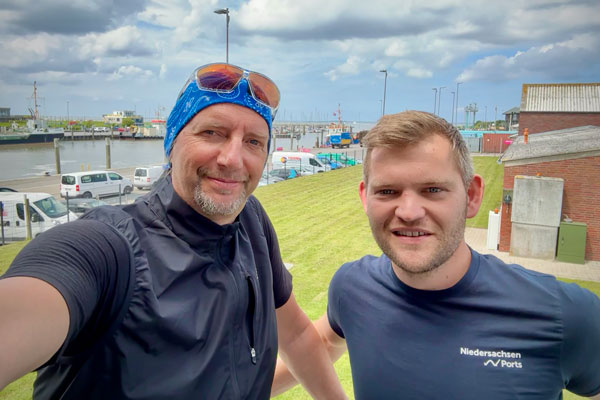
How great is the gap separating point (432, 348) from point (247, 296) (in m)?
0.81

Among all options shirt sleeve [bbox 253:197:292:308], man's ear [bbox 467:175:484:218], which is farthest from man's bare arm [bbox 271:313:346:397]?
man's ear [bbox 467:175:484:218]

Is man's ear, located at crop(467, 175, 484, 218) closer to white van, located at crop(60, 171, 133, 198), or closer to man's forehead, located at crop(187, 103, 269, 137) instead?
man's forehead, located at crop(187, 103, 269, 137)

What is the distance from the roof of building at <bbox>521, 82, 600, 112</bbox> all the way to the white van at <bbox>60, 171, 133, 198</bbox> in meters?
32.0

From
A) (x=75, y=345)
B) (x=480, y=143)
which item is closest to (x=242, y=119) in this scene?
(x=75, y=345)

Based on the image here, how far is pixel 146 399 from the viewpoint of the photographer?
132 cm

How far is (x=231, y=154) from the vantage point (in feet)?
5.48

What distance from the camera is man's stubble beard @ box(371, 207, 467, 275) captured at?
69.9 inches

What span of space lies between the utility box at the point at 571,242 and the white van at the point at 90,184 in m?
19.1

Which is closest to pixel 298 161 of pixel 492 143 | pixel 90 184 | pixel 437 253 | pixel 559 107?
pixel 90 184

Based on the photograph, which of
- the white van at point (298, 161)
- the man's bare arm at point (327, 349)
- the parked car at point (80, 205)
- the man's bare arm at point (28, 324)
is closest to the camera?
the man's bare arm at point (28, 324)

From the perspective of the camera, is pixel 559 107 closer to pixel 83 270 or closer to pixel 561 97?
pixel 561 97

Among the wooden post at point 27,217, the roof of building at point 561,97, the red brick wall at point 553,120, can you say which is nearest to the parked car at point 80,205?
the wooden post at point 27,217

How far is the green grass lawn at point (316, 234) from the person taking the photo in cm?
817

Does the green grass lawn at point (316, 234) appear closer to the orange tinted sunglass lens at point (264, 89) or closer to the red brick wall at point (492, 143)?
the orange tinted sunglass lens at point (264, 89)
